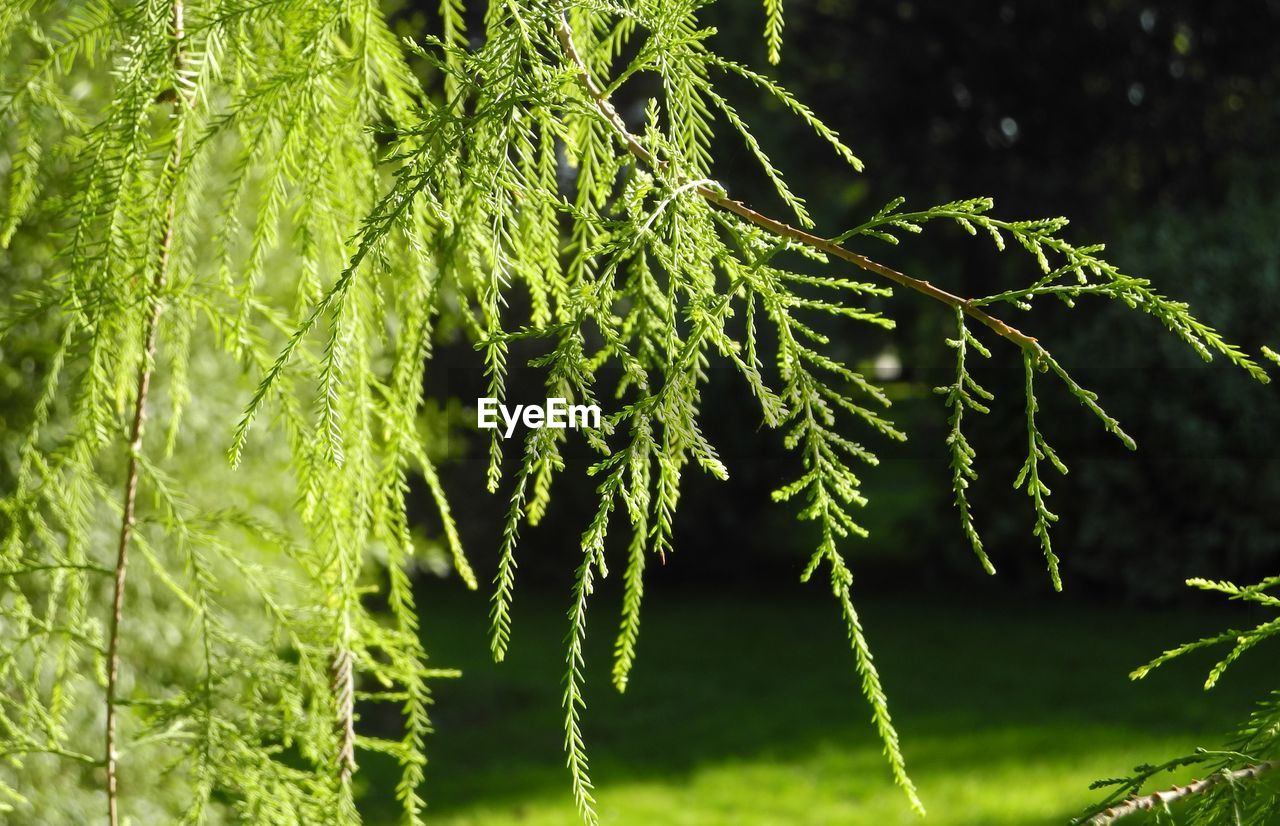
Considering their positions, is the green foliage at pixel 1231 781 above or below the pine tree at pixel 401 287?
below

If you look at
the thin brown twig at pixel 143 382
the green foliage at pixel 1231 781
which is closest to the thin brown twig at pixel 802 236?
the green foliage at pixel 1231 781

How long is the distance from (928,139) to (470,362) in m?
4.22

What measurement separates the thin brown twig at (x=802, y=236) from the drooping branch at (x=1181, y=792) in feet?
1.23

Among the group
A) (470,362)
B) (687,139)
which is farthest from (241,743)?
(470,362)

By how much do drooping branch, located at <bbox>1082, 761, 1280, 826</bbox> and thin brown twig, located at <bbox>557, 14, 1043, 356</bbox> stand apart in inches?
14.8

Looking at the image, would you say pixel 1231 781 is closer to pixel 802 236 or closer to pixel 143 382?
pixel 802 236

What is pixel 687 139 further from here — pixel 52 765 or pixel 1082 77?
pixel 1082 77

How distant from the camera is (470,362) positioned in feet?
31.2

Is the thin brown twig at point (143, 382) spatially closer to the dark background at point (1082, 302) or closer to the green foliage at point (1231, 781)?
the green foliage at point (1231, 781)

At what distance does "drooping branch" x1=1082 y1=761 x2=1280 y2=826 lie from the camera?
1.00 metres

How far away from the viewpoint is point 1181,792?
106cm

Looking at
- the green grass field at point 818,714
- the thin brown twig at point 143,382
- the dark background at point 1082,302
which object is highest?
the dark background at point 1082,302

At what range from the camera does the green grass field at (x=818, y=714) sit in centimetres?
547

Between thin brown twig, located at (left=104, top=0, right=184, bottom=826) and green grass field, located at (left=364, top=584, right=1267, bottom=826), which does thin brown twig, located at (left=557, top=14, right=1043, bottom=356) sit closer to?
thin brown twig, located at (left=104, top=0, right=184, bottom=826)
